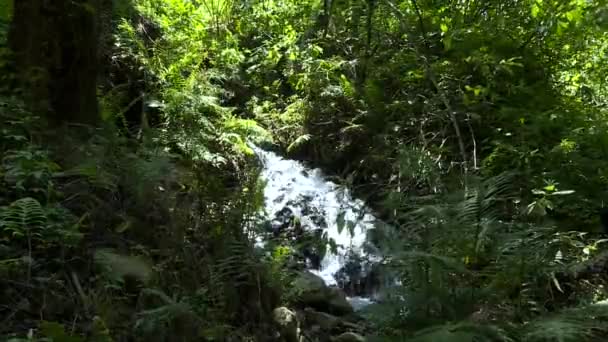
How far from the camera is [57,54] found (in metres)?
4.44

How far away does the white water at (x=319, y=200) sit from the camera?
276 inches

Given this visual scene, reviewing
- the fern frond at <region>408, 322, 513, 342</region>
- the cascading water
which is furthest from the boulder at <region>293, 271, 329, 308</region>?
the fern frond at <region>408, 322, 513, 342</region>

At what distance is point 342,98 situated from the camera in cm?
910

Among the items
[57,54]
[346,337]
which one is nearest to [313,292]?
[346,337]

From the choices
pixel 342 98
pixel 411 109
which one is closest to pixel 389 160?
pixel 411 109

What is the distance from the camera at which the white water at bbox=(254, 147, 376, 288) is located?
7004 mm

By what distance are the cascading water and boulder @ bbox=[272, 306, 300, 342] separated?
2105 millimetres

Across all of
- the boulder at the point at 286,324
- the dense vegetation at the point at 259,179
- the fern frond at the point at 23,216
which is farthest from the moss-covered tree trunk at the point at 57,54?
the boulder at the point at 286,324

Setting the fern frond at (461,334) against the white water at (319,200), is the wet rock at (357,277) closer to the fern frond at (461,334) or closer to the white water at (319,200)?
the white water at (319,200)

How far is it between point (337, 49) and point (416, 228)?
21.9 feet

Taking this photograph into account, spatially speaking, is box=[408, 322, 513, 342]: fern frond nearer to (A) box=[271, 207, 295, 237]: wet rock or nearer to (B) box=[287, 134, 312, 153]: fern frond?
(A) box=[271, 207, 295, 237]: wet rock

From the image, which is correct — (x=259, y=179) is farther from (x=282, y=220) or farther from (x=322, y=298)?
(x=282, y=220)

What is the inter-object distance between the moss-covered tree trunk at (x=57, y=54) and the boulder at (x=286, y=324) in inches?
91.7

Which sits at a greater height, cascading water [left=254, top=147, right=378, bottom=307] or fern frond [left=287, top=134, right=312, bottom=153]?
fern frond [left=287, top=134, right=312, bottom=153]
